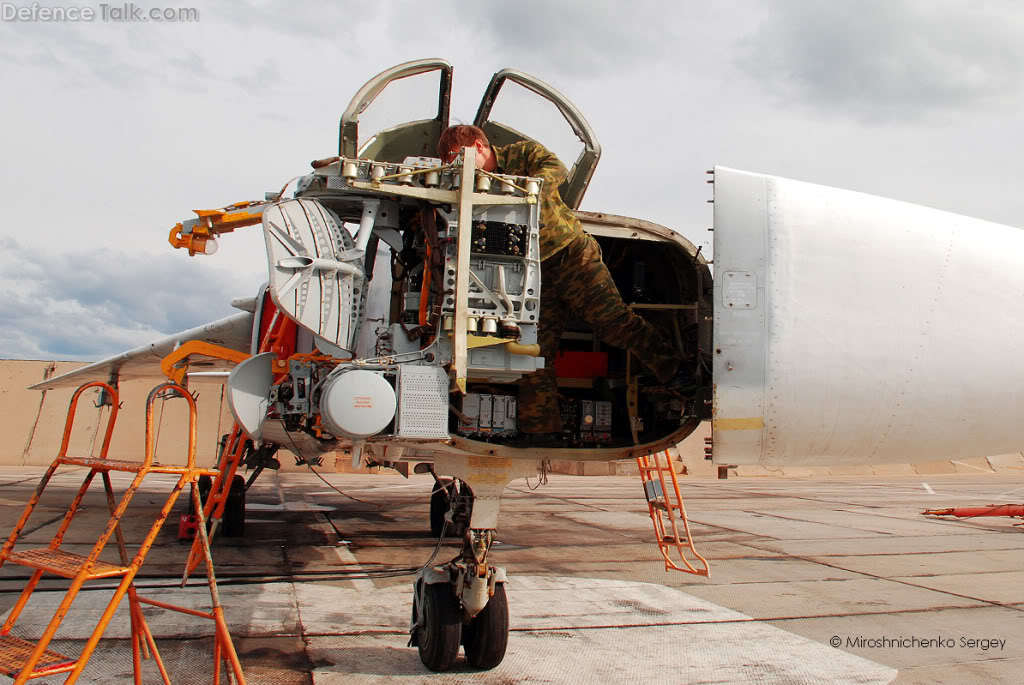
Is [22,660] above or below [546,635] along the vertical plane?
above

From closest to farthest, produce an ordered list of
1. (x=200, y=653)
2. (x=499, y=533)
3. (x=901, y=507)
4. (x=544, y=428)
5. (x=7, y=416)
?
(x=200, y=653), (x=544, y=428), (x=499, y=533), (x=901, y=507), (x=7, y=416)

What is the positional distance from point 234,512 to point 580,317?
5.86 m

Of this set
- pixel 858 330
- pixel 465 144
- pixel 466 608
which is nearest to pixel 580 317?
pixel 465 144

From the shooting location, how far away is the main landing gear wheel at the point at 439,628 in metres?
4.25

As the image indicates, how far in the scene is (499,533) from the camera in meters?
10.0

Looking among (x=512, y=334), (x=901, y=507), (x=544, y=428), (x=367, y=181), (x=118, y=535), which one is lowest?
(x=901, y=507)

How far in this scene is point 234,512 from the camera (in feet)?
29.4

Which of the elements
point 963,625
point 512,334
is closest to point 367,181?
point 512,334

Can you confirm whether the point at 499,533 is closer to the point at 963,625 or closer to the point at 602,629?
the point at 602,629

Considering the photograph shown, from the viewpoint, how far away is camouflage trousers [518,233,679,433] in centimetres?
470

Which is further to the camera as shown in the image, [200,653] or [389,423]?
[200,653]

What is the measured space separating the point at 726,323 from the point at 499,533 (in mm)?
6668

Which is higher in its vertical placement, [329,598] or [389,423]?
[389,423]

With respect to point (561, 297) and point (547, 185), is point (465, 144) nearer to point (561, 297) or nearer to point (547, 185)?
point (547, 185)
